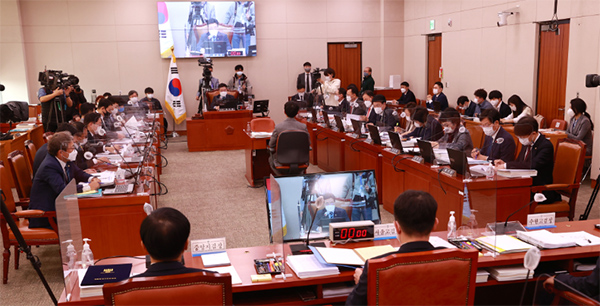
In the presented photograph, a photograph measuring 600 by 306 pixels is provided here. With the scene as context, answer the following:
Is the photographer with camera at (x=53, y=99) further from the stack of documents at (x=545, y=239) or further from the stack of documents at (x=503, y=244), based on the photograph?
the stack of documents at (x=545, y=239)

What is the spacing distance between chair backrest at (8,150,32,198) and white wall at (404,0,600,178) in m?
6.83

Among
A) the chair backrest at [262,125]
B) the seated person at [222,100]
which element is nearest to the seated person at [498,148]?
the chair backrest at [262,125]

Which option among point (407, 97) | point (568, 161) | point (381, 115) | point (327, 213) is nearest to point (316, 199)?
point (327, 213)

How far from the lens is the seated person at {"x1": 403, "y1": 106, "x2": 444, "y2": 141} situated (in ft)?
18.9

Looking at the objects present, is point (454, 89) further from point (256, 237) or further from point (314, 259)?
point (314, 259)

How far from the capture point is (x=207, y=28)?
12.4 metres

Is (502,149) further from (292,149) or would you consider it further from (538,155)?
(292,149)

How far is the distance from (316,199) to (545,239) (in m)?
1.27

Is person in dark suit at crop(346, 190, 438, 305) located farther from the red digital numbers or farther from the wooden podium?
the wooden podium

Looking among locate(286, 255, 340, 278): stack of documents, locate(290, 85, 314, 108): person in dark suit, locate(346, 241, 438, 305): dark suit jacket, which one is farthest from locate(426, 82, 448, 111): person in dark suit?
locate(346, 241, 438, 305): dark suit jacket

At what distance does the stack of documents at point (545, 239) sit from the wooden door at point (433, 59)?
904 cm

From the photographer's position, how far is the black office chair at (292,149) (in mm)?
6215

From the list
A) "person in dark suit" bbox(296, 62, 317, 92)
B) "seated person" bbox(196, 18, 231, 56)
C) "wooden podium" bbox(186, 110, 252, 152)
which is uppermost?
"seated person" bbox(196, 18, 231, 56)

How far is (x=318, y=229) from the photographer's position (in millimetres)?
3047
